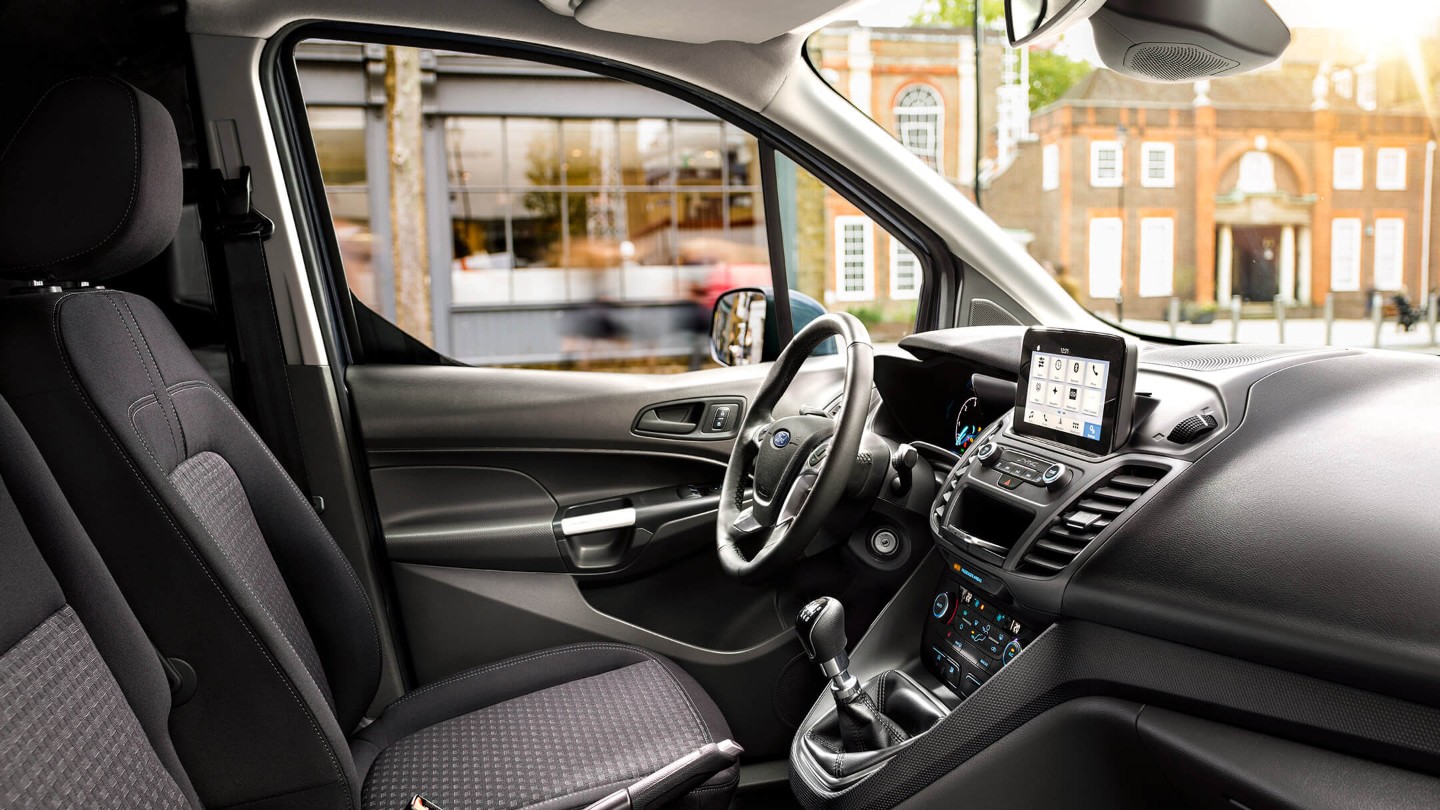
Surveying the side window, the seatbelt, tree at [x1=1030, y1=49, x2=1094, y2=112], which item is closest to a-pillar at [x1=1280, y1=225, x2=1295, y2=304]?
tree at [x1=1030, y1=49, x2=1094, y2=112]

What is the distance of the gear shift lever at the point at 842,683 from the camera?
4.80 feet

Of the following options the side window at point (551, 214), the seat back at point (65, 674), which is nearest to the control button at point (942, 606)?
the seat back at point (65, 674)

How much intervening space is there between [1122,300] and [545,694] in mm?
1285

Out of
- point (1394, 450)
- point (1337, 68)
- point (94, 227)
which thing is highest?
point (1337, 68)

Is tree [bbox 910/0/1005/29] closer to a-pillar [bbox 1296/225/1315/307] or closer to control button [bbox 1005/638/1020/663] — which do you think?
a-pillar [bbox 1296/225/1315/307]

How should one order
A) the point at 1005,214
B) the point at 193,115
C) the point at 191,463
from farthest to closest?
the point at 1005,214
the point at 193,115
the point at 191,463

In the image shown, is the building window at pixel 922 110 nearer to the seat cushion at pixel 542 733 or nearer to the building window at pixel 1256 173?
the building window at pixel 1256 173

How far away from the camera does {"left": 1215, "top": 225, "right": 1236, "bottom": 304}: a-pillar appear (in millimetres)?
1699

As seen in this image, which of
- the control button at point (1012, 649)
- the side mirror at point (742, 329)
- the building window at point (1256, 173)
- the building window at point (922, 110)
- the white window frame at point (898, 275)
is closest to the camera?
the control button at point (1012, 649)

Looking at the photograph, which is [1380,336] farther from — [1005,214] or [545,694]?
[545,694]

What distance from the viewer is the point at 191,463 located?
1.34 m

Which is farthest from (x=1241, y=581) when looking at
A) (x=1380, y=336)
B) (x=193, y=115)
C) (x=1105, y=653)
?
(x=193, y=115)

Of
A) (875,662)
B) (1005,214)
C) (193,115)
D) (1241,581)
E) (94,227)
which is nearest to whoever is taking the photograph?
(1241,581)

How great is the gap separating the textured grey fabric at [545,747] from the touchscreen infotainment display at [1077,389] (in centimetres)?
69
